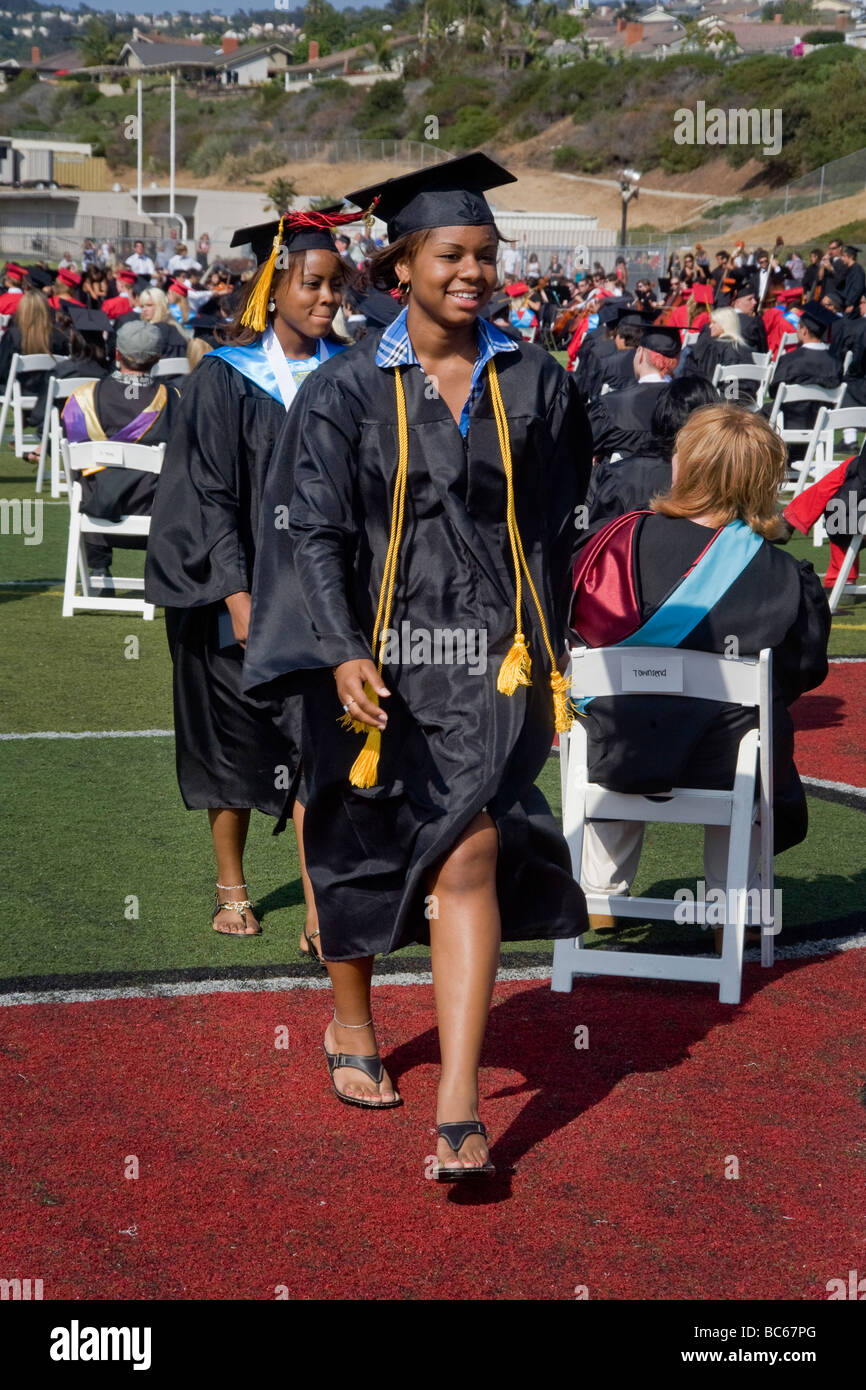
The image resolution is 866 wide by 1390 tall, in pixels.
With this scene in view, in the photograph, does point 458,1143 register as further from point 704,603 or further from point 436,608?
point 704,603

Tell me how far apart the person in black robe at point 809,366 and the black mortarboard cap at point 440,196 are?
38.4 ft

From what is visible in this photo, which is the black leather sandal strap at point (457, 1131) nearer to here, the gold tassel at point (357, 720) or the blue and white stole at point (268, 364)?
the gold tassel at point (357, 720)

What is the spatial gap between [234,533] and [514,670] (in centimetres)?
A: 156

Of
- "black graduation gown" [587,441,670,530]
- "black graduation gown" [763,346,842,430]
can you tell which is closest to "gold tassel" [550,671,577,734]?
"black graduation gown" [587,441,670,530]

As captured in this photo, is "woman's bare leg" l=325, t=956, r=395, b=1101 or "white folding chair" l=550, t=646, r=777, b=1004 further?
"white folding chair" l=550, t=646, r=777, b=1004

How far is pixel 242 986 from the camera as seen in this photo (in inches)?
179

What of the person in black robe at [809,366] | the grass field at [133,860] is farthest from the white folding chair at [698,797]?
the person in black robe at [809,366]

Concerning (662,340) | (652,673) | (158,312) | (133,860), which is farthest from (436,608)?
(158,312)

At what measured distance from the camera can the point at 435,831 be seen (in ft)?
11.2

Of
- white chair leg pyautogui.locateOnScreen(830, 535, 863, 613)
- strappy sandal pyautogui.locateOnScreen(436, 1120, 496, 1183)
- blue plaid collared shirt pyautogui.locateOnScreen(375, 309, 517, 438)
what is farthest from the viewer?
white chair leg pyautogui.locateOnScreen(830, 535, 863, 613)

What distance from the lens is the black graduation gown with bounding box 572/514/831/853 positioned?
14.8 feet

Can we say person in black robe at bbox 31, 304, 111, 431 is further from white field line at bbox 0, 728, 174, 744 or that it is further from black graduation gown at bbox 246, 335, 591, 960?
black graduation gown at bbox 246, 335, 591, 960

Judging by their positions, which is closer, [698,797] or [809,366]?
[698,797]

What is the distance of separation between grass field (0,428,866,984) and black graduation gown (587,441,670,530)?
119 cm
